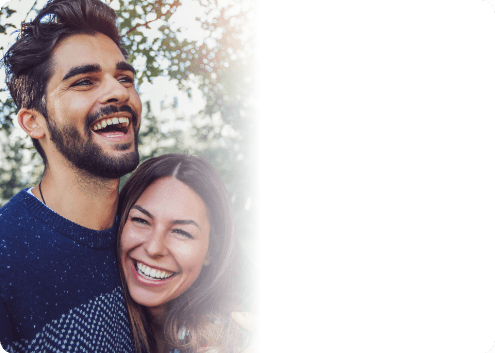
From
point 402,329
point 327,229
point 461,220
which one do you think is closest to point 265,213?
point 327,229

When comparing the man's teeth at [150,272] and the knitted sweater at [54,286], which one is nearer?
the knitted sweater at [54,286]

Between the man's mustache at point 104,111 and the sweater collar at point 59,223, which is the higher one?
the man's mustache at point 104,111

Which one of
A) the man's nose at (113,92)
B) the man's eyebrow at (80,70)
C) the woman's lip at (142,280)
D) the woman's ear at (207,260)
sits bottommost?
the woman's lip at (142,280)

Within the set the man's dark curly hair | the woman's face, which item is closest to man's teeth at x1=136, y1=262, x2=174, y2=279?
the woman's face

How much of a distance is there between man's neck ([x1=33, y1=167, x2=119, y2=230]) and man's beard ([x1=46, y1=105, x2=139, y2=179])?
0.05 metres

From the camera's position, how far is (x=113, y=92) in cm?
133

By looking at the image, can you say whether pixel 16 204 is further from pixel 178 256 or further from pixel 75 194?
pixel 178 256

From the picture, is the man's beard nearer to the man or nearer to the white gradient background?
the man

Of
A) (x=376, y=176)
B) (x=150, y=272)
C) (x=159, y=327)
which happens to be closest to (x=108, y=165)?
(x=150, y=272)

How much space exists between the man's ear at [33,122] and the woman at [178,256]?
1.40 feet

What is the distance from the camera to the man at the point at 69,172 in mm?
1207

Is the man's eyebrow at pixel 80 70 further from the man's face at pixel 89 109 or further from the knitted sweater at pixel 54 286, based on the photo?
the knitted sweater at pixel 54 286

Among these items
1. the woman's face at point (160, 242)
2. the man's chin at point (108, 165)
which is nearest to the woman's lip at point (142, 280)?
the woman's face at point (160, 242)

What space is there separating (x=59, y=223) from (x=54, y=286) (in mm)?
236
